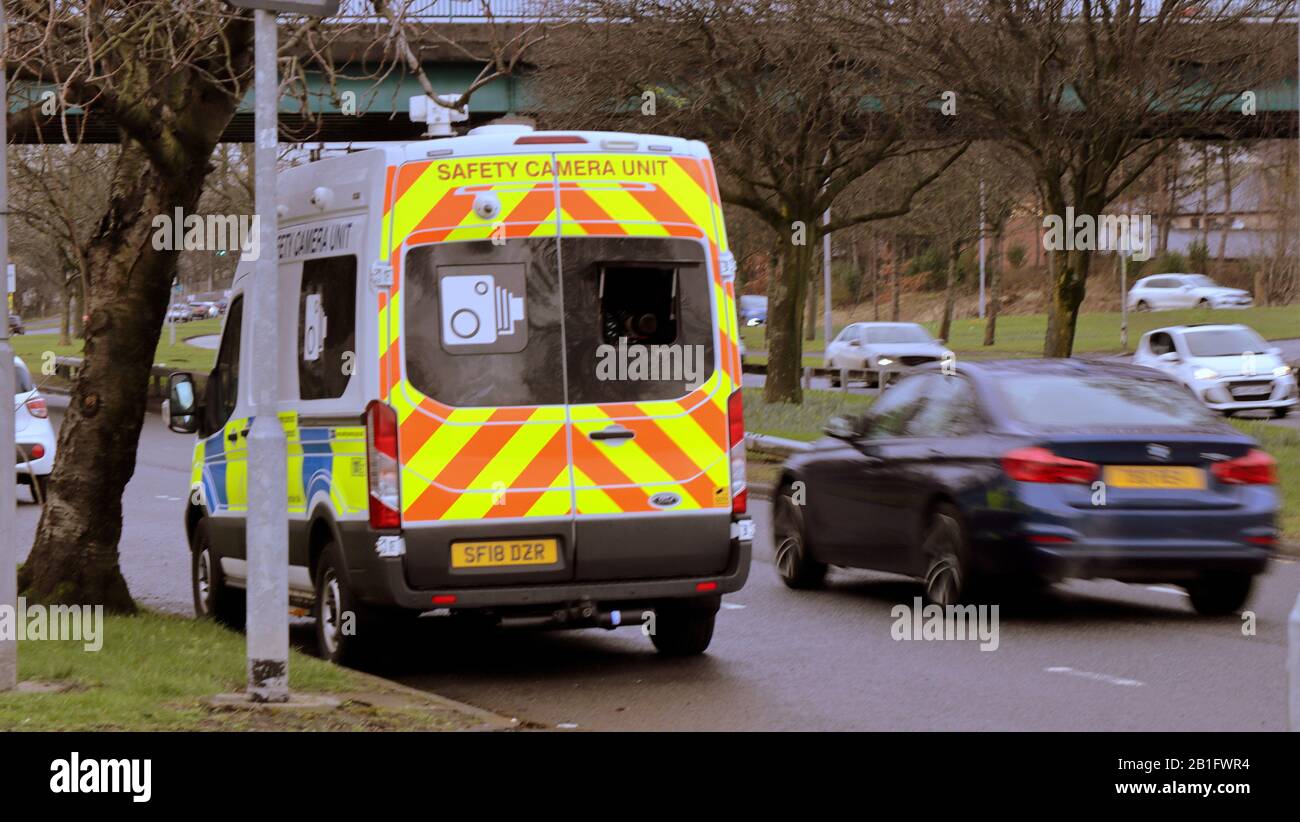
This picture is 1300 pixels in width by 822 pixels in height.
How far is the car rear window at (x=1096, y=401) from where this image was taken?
11484 millimetres

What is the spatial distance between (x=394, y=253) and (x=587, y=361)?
3.60 feet

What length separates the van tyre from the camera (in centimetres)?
995

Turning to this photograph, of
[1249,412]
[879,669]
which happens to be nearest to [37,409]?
[879,669]

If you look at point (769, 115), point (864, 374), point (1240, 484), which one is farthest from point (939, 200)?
point (1240, 484)

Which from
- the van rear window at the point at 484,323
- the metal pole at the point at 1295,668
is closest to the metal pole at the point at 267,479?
the van rear window at the point at 484,323

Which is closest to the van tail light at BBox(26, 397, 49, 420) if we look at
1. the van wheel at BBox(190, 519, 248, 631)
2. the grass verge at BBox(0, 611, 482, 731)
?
the van wheel at BBox(190, 519, 248, 631)

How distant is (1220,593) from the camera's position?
466 inches

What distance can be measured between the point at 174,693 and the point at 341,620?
5.23 feet

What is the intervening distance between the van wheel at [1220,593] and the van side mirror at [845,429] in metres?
2.36

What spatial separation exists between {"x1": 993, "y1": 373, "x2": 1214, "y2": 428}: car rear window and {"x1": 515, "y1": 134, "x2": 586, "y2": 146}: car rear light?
3281 millimetres

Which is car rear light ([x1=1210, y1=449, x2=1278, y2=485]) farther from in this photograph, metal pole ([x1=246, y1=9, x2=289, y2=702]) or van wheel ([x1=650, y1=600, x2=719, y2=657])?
metal pole ([x1=246, y1=9, x2=289, y2=702])

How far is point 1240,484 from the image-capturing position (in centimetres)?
1125

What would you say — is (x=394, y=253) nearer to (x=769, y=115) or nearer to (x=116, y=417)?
(x=116, y=417)
